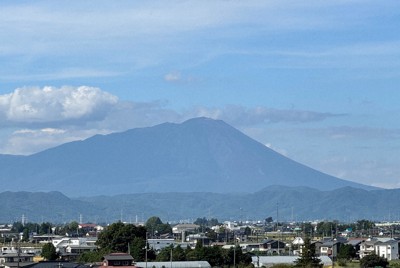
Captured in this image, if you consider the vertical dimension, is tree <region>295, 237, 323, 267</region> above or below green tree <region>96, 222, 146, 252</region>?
below

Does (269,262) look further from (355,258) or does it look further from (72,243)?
(72,243)

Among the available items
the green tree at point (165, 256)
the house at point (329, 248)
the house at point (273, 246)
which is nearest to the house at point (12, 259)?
the green tree at point (165, 256)

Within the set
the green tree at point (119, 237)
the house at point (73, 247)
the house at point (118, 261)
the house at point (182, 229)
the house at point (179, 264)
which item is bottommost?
the house at point (179, 264)

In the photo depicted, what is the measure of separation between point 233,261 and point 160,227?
59.7 metres

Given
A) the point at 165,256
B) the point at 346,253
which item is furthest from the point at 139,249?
the point at 346,253

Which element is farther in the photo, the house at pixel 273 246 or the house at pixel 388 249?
the house at pixel 273 246

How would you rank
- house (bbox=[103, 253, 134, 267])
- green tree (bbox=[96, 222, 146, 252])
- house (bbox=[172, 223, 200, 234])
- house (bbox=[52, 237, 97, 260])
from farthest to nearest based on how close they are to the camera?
house (bbox=[172, 223, 200, 234])
house (bbox=[52, 237, 97, 260])
green tree (bbox=[96, 222, 146, 252])
house (bbox=[103, 253, 134, 267])

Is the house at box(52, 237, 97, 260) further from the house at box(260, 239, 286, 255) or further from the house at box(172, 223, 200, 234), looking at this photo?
the house at box(172, 223, 200, 234)

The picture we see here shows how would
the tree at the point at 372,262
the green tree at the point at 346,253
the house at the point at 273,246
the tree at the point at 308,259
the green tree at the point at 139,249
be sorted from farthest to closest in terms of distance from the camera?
the house at the point at 273,246, the green tree at the point at 346,253, the green tree at the point at 139,249, the tree at the point at 372,262, the tree at the point at 308,259

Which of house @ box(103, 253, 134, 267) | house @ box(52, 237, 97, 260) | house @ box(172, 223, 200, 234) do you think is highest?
house @ box(172, 223, 200, 234)

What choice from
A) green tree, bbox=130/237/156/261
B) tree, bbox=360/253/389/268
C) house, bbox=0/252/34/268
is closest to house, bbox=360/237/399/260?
tree, bbox=360/253/389/268

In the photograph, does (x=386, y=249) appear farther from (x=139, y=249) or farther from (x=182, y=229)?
(x=182, y=229)

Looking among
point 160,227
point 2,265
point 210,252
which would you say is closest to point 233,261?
point 210,252

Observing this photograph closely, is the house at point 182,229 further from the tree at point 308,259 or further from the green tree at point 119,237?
the tree at point 308,259
